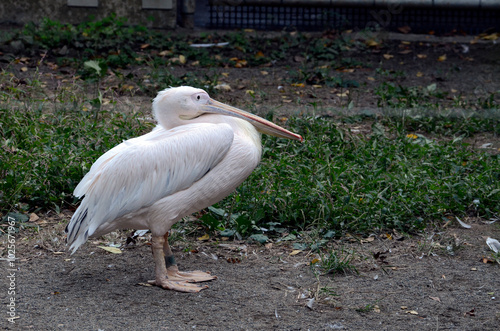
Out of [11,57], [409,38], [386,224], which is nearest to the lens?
[386,224]

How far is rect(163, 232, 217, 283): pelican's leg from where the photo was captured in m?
3.01

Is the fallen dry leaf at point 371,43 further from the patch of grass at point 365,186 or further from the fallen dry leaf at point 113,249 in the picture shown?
the fallen dry leaf at point 113,249

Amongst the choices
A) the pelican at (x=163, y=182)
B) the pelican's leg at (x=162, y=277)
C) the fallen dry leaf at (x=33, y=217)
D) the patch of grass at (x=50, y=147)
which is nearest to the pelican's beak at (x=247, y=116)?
the pelican at (x=163, y=182)

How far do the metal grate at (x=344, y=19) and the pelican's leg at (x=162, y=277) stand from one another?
5.79 metres

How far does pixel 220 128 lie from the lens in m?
2.92

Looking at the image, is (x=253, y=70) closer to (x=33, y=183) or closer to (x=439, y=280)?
(x=33, y=183)

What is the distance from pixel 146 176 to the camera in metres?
2.88

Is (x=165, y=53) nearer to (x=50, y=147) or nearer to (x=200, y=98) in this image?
(x=50, y=147)

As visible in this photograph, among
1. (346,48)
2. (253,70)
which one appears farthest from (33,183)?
(346,48)

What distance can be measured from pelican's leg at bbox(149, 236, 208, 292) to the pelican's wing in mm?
198

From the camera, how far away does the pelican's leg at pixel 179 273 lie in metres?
3.01

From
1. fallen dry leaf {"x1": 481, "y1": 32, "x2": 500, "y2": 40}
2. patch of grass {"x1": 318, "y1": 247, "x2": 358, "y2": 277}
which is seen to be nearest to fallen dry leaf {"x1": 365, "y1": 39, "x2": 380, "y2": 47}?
fallen dry leaf {"x1": 481, "y1": 32, "x2": 500, "y2": 40}

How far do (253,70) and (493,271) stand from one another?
4.01 m

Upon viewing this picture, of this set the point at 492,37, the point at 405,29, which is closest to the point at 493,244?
the point at 492,37
